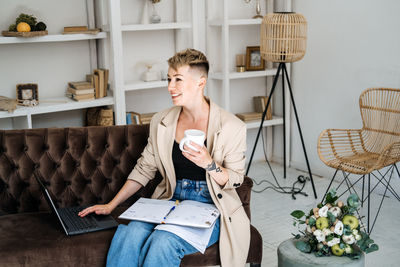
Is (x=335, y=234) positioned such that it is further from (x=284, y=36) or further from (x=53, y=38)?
(x=53, y=38)

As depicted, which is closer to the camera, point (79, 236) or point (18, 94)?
point (79, 236)

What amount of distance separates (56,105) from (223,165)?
2037mm

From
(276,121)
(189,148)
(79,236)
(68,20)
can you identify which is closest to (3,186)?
(79,236)

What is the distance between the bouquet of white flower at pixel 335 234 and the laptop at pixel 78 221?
3.17ft

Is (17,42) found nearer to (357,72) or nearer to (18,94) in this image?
(18,94)

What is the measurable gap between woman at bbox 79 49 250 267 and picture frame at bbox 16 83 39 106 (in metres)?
1.69

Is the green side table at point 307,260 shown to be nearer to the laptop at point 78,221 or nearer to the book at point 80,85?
the laptop at point 78,221

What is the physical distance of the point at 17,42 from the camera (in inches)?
155

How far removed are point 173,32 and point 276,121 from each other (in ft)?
4.53

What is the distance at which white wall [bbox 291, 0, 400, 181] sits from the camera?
14.0ft

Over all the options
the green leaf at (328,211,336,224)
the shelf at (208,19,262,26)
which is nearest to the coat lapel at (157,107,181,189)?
the green leaf at (328,211,336,224)

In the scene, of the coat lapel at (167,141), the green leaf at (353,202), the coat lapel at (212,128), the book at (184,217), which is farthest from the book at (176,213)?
the green leaf at (353,202)

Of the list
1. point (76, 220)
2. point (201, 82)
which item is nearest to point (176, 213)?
point (76, 220)

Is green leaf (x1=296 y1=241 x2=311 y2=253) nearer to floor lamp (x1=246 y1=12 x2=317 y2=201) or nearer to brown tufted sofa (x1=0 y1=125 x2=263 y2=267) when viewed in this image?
brown tufted sofa (x1=0 y1=125 x2=263 y2=267)
